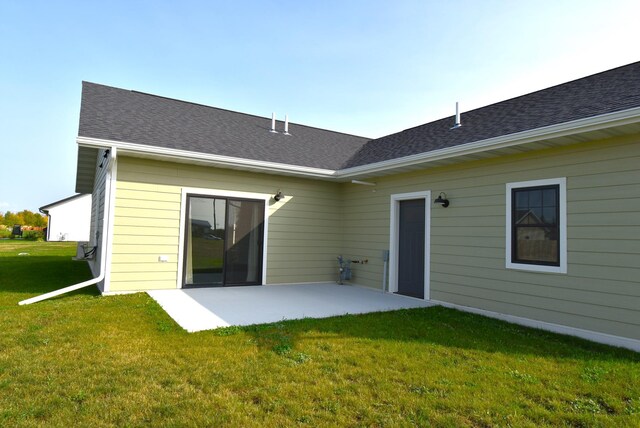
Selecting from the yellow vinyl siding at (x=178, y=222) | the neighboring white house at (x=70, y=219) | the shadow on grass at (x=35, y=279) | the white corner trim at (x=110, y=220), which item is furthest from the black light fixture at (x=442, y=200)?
the neighboring white house at (x=70, y=219)

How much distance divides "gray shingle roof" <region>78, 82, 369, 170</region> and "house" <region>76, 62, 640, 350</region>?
0.06 metres

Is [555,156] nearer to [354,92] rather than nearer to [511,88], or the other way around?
[511,88]

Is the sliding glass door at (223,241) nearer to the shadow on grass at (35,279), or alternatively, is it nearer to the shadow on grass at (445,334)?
the shadow on grass at (35,279)

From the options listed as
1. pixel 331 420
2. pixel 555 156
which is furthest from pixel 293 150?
pixel 331 420

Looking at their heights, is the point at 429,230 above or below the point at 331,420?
above

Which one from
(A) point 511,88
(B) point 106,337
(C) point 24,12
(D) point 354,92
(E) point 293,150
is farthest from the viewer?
(D) point 354,92

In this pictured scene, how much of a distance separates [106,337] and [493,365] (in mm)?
4024

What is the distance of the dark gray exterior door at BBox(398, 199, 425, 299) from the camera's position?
712cm

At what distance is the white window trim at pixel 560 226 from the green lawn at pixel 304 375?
0.88 metres

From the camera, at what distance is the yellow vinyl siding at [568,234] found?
14.2ft

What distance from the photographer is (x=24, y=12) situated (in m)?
7.93

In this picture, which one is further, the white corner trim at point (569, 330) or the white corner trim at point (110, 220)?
the white corner trim at point (110, 220)

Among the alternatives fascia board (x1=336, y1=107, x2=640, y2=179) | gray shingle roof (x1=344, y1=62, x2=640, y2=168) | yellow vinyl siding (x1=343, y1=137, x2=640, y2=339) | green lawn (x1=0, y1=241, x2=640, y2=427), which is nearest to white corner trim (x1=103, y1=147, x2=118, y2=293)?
green lawn (x1=0, y1=241, x2=640, y2=427)

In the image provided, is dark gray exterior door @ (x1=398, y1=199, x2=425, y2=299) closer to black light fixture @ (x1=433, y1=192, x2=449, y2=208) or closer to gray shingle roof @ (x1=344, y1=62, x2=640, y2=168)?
black light fixture @ (x1=433, y1=192, x2=449, y2=208)
